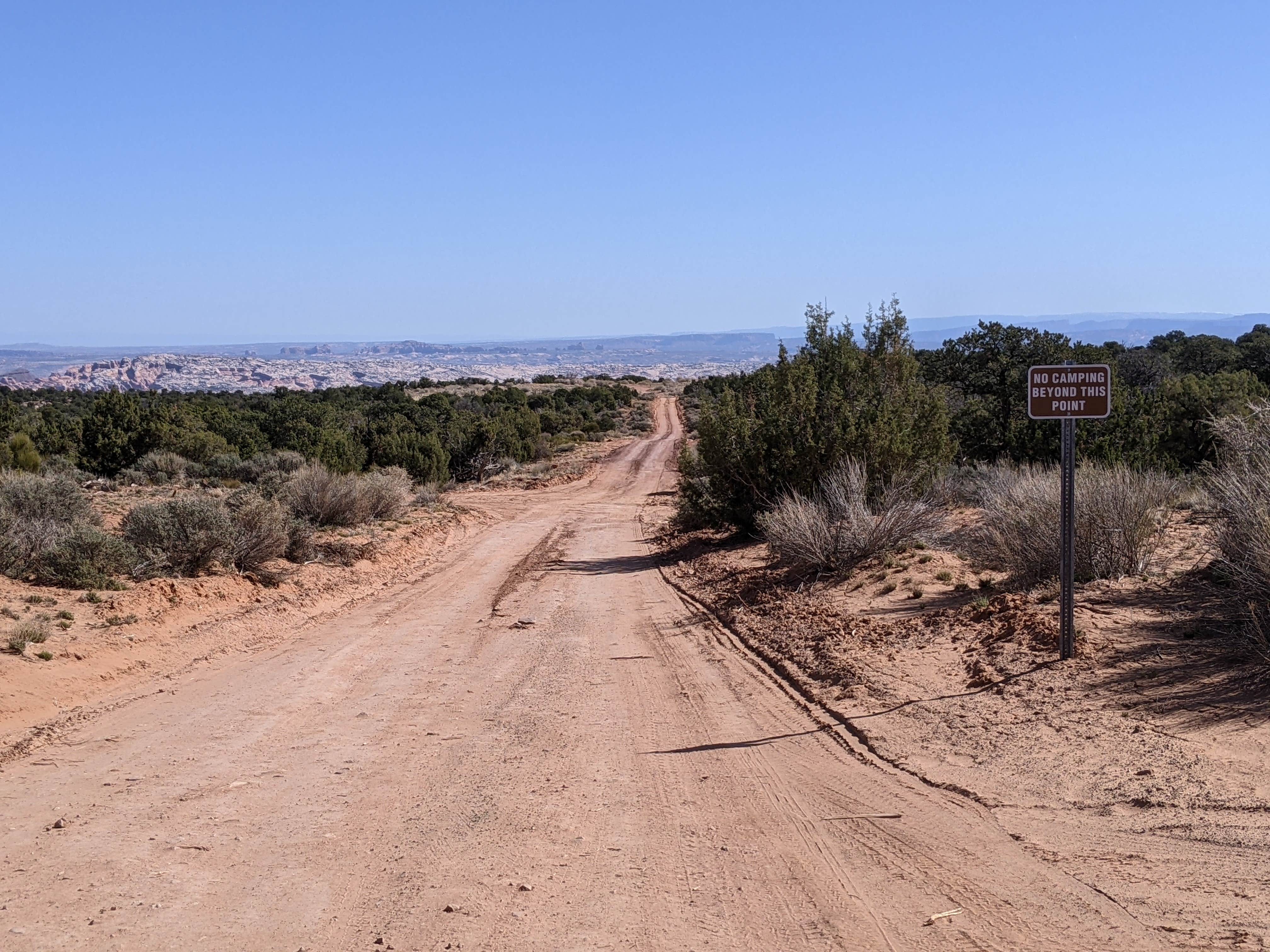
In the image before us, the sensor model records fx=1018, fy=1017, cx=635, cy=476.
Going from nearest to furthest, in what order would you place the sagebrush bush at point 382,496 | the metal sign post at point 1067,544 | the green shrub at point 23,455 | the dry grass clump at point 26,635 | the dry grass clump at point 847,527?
1. the metal sign post at point 1067,544
2. the dry grass clump at point 26,635
3. the dry grass clump at point 847,527
4. the sagebrush bush at point 382,496
5. the green shrub at point 23,455

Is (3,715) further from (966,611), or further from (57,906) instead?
(966,611)

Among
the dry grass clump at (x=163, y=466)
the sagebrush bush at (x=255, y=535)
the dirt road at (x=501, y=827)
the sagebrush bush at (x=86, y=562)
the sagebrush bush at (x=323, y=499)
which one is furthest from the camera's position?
the dry grass clump at (x=163, y=466)

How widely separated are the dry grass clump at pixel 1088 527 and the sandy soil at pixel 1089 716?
1.18ft

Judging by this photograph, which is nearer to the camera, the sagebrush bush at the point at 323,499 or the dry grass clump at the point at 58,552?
the dry grass clump at the point at 58,552

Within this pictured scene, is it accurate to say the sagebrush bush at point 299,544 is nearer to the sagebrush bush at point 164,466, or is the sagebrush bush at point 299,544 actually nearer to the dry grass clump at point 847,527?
the dry grass clump at point 847,527

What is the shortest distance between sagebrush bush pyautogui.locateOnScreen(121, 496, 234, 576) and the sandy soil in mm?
7056

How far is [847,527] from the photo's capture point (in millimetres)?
13562

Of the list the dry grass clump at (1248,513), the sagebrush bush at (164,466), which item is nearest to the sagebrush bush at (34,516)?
the sagebrush bush at (164,466)

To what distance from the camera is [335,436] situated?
33.0m

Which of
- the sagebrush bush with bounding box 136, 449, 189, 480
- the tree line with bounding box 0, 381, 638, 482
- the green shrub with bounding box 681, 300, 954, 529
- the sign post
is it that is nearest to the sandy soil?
the sign post

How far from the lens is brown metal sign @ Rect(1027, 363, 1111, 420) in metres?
7.92

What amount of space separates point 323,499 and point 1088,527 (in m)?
14.6

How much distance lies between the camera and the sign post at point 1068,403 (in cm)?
792

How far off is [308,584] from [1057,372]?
35.5ft
